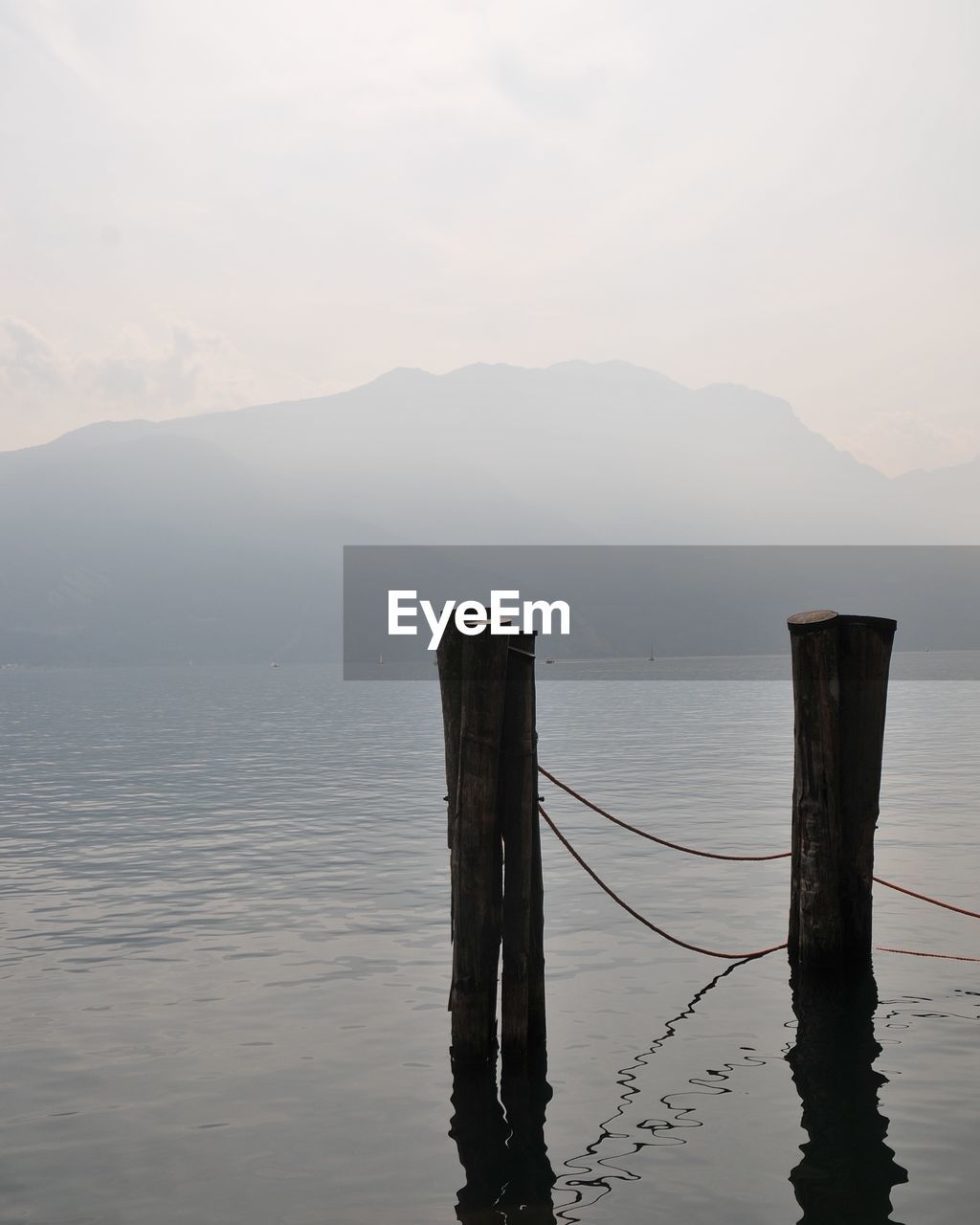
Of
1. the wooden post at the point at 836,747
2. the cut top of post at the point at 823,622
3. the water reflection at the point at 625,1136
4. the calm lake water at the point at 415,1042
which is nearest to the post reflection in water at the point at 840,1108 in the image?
the calm lake water at the point at 415,1042

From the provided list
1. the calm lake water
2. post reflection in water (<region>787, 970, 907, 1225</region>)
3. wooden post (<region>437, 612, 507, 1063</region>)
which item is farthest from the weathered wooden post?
post reflection in water (<region>787, 970, 907, 1225</region>)

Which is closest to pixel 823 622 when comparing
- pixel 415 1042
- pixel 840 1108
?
pixel 840 1108

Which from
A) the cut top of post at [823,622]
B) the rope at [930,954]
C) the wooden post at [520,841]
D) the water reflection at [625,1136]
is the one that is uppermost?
the cut top of post at [823,622]

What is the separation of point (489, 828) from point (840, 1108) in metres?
3.93

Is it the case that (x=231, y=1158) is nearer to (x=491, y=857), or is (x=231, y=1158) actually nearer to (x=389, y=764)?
(x=491, y=857)

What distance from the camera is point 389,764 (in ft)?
152

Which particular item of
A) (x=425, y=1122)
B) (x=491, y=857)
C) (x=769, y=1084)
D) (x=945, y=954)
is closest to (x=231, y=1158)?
(x=425, y=1122)

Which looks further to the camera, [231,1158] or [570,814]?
[570,814]

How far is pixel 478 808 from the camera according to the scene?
1013 centimetres

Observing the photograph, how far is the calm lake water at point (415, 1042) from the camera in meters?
8.84

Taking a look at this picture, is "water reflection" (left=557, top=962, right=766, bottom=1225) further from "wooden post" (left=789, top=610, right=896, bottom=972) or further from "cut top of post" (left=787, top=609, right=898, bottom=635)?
"cut top of post" (left=787, top=609, right=898, bottom=635)

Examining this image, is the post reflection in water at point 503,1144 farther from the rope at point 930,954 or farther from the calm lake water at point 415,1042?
the rope at point 930,954

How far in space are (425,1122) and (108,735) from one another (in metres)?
63.8

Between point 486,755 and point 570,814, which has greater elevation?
point 486,755
